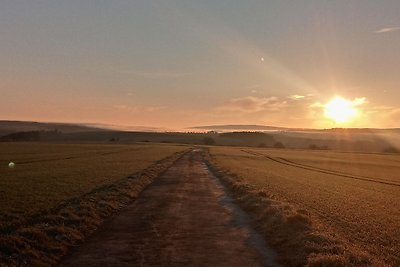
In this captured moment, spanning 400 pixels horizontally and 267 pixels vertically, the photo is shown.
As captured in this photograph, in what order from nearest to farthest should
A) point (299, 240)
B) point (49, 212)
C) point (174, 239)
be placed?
point (299, 240)
point (174, 239)
point (49, 212)

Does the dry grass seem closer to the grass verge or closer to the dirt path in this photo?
the dirt path

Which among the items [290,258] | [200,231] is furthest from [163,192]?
[290,258]

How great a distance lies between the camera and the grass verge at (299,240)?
13.4 m

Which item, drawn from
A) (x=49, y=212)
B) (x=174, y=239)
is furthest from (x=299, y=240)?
(x=49, y=212)

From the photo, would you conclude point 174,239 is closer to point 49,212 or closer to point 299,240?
point 299,240

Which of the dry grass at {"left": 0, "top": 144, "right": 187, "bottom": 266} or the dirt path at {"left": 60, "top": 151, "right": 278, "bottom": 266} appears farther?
the dry grass at {"left": 0, "top": 144, "right": 187, "bottom": 266}

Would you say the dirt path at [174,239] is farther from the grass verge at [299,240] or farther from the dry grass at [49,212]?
the dry grass at [49,212]

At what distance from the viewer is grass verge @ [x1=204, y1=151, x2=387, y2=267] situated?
13383 mm

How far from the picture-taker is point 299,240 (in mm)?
15969

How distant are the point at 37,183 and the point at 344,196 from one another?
25062mm

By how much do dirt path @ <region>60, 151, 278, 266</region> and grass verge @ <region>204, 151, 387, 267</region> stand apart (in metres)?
0.72

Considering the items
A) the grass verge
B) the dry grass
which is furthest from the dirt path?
the dry grass

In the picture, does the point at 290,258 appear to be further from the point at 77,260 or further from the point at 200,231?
the point at 77,260

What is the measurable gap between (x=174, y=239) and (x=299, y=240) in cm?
485
